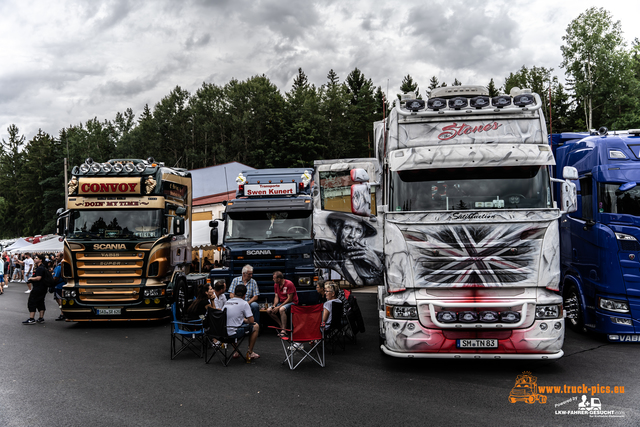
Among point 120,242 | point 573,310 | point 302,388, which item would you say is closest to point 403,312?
point 302,388

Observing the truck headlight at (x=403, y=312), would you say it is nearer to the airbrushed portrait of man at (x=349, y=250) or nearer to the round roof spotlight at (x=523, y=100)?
the round roof spotlight at (x=523, y=100)

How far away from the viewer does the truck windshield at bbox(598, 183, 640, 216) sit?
896 centimetres

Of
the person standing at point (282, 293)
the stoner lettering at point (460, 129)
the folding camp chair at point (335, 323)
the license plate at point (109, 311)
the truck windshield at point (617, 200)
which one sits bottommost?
the license plate at point (109, 311)

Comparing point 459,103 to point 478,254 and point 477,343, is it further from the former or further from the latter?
point 477,343

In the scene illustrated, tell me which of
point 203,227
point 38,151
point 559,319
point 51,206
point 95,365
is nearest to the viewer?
point 559,319

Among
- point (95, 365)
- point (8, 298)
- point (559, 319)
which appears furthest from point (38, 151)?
point (559, 319)

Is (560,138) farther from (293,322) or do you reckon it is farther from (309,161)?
(309,161)

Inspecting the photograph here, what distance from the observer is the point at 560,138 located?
11.5m

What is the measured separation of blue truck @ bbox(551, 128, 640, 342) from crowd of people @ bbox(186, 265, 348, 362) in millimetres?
4773

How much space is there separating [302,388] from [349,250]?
9.82m

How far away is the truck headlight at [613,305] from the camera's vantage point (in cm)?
892

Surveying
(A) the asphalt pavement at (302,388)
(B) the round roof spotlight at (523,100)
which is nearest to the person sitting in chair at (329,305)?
(A) the asphalt pavement at (302,388)

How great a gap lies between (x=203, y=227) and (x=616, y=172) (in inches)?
744

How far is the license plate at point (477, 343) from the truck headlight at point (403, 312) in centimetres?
70
